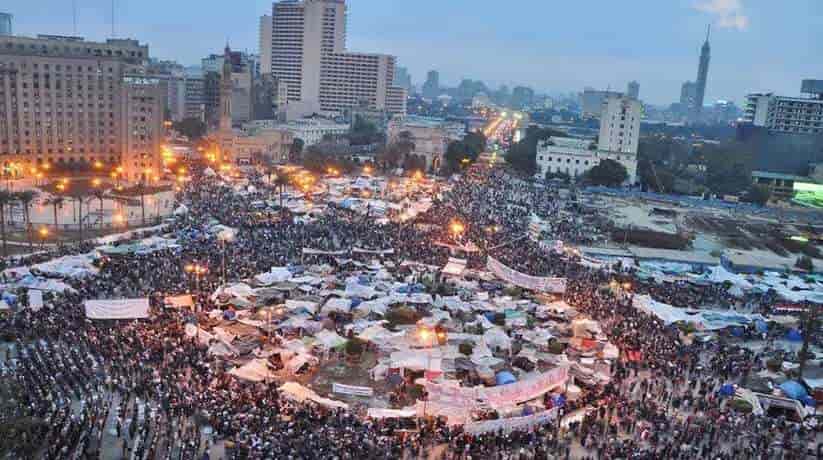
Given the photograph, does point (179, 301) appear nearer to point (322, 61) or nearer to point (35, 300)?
point (35, 300)

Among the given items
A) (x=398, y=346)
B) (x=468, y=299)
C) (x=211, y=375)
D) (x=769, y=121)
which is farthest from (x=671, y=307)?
(x=769, y=121)

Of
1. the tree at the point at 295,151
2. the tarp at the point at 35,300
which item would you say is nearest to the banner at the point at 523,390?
the tarp at the point at 35,300

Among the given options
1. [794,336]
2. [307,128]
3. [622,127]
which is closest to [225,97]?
[307,128]

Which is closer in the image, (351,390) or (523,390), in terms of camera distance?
(523,390)

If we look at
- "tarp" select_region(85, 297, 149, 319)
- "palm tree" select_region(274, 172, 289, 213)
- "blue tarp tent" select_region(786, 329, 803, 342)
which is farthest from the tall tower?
"blue tarp tent" select_region(786, 329, 803, 342)

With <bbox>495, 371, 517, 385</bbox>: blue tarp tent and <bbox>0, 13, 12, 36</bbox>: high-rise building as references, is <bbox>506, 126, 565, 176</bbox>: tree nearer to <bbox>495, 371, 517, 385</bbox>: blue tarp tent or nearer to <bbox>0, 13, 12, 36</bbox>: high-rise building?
<bbox>495, 371, 517, 385</bbox>: blue tarp tent

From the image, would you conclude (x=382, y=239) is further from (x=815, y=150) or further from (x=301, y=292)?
(x=815, y=150)
